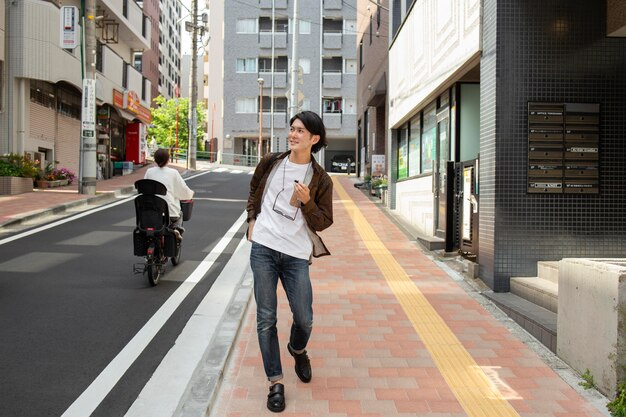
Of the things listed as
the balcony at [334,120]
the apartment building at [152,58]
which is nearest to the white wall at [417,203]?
the balcony at [334,120]

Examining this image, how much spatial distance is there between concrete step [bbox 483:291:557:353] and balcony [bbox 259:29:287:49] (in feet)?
158

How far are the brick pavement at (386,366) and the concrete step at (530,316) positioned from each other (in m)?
0.18

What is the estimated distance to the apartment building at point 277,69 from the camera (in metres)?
52.3

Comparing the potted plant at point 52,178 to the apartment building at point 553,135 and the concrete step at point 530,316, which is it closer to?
the apartment building at point 553,135

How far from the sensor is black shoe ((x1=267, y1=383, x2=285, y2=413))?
3.68 m

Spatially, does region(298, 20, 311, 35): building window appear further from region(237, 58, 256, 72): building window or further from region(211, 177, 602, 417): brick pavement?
region(211, 177, 602, 417): brick pavement

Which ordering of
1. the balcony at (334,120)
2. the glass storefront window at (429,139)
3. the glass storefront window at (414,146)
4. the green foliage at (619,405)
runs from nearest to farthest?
the green foliage at (619,405), the glass storefront window at (429,139), the glass storefront window at (414,146), the balcony at (334,120)

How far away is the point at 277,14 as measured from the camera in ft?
172

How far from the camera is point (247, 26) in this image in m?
52.8

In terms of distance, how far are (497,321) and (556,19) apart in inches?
133

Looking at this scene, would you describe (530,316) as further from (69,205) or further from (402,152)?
(69,205)

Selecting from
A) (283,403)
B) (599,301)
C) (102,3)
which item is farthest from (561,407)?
(102,3)

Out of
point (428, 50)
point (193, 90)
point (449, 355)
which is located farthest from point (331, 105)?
point (449, 355)

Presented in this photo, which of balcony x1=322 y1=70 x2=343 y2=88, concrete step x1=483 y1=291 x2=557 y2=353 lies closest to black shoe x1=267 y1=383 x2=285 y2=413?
concrete step x1=483 y1=291 x2=557 y2=353
